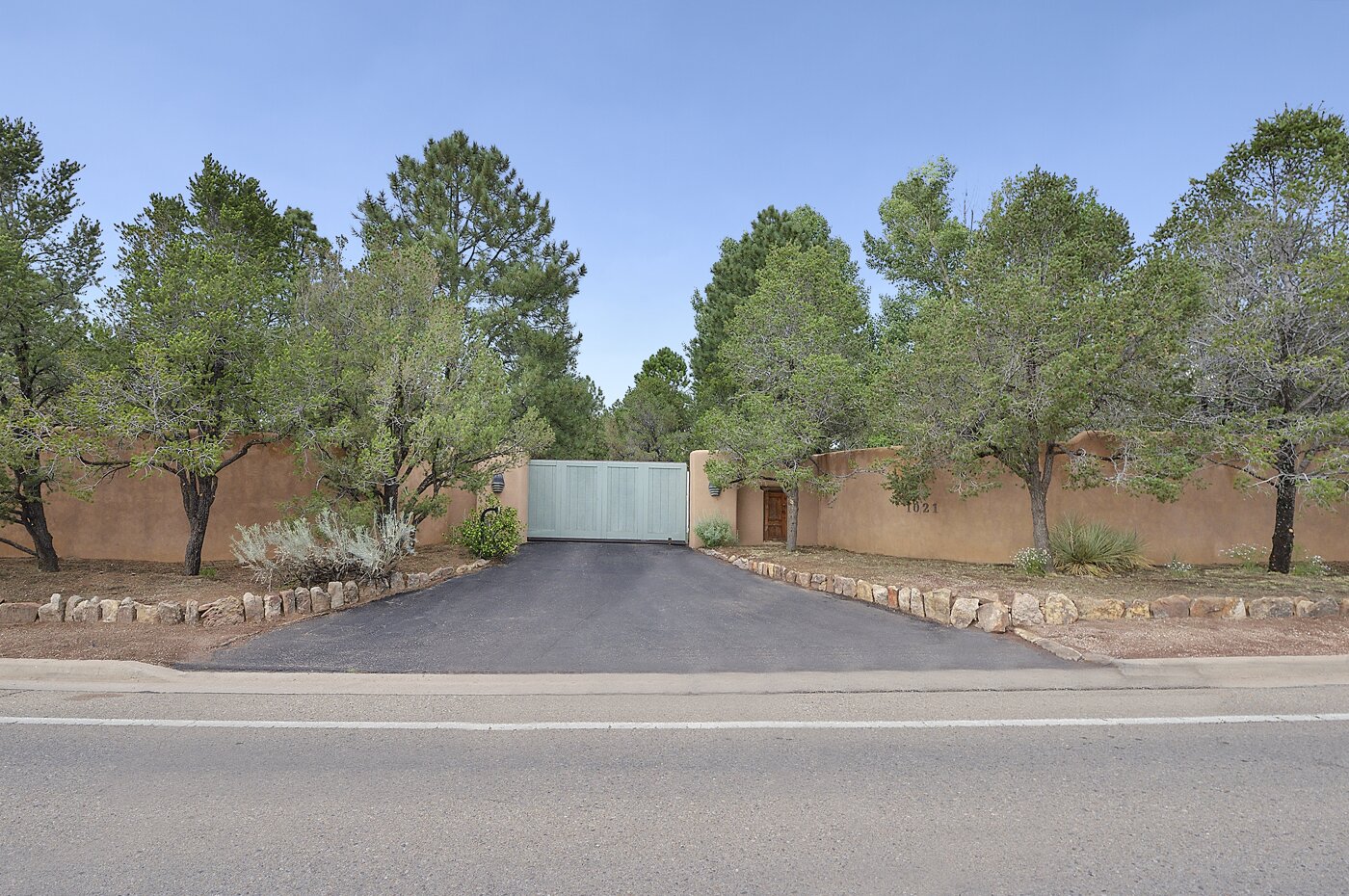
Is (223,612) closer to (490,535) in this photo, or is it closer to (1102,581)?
(490,535)

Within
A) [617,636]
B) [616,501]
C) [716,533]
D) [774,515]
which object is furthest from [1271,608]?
[616,501]

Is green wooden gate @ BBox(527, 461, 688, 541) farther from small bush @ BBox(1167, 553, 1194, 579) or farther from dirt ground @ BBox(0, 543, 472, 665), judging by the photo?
small bush @ BBox(1167, 553, 1194, 579)

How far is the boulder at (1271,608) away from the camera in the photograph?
7.75m

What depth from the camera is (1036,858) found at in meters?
2.91

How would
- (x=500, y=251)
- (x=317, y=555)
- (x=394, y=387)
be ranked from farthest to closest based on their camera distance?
1. (x=500, y=251)
2. (x=394, y=387)
3. (x=317, y=555)

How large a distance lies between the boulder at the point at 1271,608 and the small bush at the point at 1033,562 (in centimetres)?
293

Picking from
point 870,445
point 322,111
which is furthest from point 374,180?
point 870,445

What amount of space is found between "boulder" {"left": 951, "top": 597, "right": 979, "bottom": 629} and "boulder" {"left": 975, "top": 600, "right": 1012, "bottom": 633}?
0.22 feet

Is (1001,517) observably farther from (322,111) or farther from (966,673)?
(322,111)

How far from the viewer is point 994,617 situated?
7629 millimetres

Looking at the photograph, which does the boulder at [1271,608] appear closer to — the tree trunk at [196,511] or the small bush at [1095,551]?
the small bush at [1095,551]

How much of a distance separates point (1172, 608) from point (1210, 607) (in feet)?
1.36

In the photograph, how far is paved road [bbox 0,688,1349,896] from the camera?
9.04 feet

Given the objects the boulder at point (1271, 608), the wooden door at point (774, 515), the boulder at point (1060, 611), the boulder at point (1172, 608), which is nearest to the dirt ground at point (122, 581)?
the boulder at point (1060, 611)
